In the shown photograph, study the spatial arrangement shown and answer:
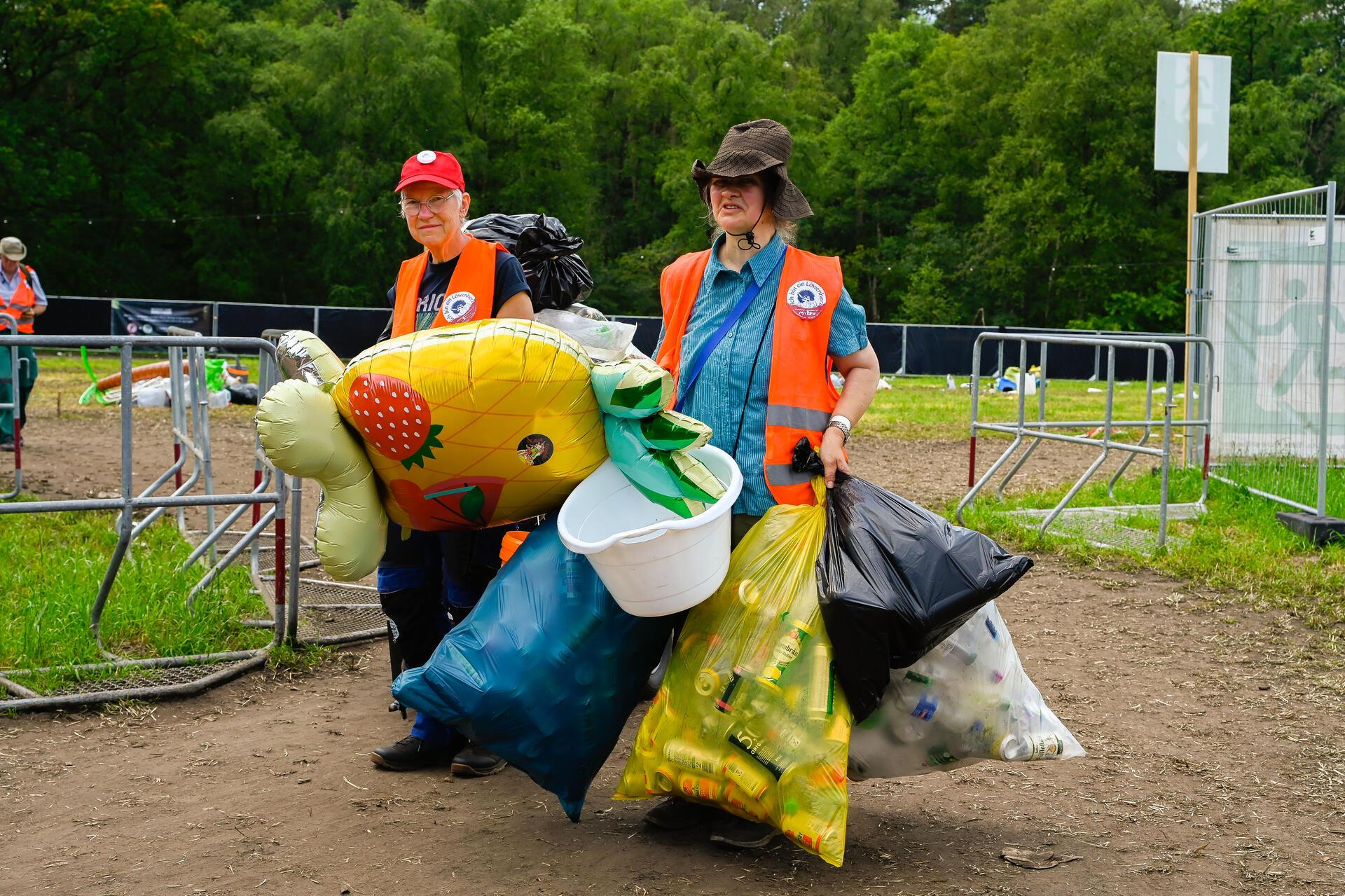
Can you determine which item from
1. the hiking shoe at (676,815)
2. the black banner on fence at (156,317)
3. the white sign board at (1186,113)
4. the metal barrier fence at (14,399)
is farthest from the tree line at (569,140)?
the hiking shoe at (676,815)

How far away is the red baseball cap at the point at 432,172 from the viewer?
3467 mm

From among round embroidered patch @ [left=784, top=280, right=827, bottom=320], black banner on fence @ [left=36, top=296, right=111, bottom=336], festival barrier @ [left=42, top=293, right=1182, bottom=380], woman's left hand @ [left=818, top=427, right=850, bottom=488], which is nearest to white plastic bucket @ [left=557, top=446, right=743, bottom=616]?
woman's left hand @ [left=818, top=427, right=850, bottom=488]

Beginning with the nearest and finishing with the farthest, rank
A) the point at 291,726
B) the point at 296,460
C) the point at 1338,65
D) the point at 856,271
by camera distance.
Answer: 1. the point at 296,460
2. the point at 291,726
3. the point at 1338,65
4. the point at 856,271

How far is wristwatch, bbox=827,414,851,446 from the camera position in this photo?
307 centimetres

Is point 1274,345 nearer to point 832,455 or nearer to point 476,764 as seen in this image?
→ point 832,455

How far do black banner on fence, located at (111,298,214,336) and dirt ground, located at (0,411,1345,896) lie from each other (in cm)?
2223

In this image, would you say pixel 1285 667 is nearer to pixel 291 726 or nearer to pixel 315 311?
pixel 291 726

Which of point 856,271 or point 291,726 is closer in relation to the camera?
point 291,726

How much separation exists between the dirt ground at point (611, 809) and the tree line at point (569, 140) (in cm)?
3387

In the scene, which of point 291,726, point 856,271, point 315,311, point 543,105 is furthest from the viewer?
point 856,271

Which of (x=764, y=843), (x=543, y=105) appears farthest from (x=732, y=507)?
(x=543, y=105)

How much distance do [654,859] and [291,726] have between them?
5.16ft

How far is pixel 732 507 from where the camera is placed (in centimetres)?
309

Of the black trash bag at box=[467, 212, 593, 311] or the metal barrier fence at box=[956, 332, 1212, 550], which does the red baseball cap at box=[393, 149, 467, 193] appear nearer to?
the black trash bag at box=[467, 212, 593, 311]
